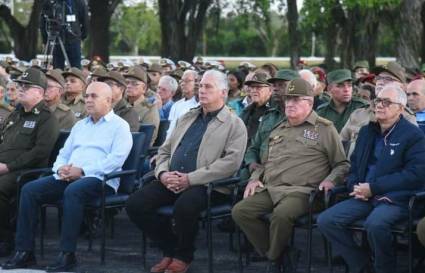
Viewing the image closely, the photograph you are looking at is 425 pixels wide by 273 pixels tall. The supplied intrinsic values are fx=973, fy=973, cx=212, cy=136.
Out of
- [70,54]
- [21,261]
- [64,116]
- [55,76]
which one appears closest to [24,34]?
[70,54]

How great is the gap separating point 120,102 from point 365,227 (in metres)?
3.70

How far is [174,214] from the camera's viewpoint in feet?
26.9

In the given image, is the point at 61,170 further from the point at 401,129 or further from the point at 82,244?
the point at 401,129

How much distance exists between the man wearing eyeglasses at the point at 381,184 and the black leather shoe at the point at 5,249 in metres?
3.22

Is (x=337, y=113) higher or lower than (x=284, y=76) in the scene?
lower

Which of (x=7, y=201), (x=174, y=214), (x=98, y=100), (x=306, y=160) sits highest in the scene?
(x=98, y=100)

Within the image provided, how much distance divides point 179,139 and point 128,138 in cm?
51

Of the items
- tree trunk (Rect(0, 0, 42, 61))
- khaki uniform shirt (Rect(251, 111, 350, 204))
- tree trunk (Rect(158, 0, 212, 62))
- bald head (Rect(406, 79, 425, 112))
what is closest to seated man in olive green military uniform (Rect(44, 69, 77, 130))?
khaki uniform shirt (Rect(251, 111, 350, 204))

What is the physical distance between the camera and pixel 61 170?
899 cm

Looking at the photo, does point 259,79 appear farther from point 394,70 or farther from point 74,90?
point 74,90

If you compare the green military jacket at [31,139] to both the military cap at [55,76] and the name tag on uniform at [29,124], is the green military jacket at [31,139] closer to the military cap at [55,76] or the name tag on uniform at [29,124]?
the name tag on uniform at [29,124]

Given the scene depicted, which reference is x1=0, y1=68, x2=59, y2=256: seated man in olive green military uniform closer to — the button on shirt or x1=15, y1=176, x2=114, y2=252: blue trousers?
x1=15, y1=176, x2=114, y2=252: blue trousers

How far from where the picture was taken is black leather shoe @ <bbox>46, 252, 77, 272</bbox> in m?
8.51

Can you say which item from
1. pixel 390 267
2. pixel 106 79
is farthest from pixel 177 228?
pixel 106 79
